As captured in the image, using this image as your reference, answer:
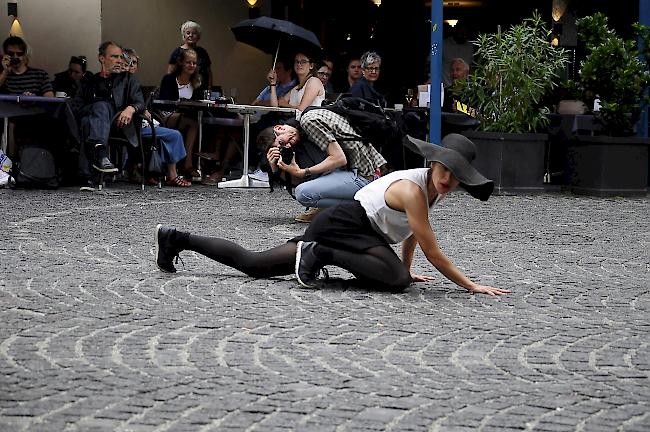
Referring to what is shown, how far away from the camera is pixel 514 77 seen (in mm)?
14867

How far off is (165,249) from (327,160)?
2749 mm

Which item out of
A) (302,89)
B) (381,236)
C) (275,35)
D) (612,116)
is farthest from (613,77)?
(381,236)

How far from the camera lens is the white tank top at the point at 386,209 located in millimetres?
7035

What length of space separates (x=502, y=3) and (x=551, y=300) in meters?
19.0

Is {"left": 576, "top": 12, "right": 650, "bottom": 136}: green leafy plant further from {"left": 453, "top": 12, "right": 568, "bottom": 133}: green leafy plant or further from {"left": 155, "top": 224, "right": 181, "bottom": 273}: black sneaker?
{"left": 155, "top": 224, "right": 181, "bottom": 273}: black sneaker

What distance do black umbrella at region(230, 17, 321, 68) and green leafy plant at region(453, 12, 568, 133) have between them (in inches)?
73.8

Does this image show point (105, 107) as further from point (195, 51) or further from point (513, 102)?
point (513, 102)

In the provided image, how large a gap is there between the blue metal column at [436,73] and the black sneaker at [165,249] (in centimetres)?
806

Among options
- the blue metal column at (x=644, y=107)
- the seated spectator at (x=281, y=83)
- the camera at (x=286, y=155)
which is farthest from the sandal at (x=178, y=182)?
the blue metal column at (x=644, y=107)

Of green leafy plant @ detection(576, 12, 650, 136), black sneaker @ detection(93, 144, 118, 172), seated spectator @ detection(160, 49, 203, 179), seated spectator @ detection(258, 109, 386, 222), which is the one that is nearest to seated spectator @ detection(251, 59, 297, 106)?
seated spectator @ detection(160, 49, 203, 179)

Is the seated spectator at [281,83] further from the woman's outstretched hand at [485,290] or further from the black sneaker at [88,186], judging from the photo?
the woman's outstretched hand at [485,290]

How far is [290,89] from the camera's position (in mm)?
15664

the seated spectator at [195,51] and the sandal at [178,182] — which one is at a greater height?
the seated spectator at [195,51]

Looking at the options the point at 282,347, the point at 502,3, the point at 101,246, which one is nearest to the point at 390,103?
the point at 502,3
